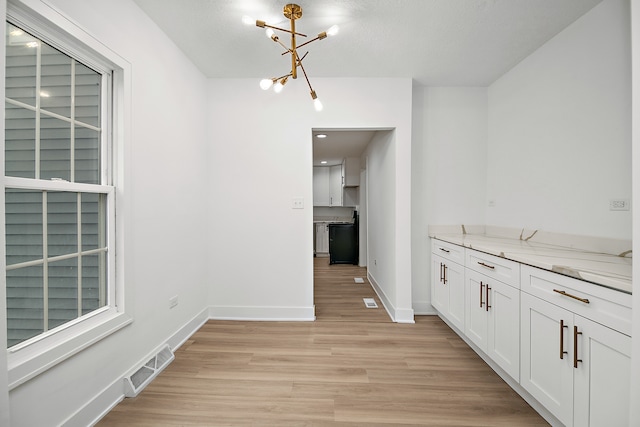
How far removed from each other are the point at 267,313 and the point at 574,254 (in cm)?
261

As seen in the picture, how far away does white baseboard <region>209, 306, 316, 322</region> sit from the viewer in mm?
2977

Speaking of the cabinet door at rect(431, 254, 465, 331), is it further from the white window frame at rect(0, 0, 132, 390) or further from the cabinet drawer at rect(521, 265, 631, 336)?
the white window frame at rect(0, 0, 132, 390)

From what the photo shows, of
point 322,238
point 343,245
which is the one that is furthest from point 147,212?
point 322,238

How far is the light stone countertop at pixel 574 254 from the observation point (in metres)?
1.24

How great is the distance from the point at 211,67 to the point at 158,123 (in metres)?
0.96

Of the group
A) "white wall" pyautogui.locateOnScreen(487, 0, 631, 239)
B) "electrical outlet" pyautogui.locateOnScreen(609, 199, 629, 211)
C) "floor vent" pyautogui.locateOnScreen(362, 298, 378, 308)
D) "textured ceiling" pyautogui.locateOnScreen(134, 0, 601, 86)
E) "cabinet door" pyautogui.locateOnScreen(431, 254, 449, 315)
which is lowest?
"floor vent" pyautogui.locateOnScreen(362, 298, 378, 308)

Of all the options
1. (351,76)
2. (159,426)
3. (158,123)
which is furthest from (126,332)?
(351,76)

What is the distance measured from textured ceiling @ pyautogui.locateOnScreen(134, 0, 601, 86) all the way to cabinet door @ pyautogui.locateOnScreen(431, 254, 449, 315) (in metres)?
1.91

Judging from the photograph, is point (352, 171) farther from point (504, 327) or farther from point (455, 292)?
point (504, 327)

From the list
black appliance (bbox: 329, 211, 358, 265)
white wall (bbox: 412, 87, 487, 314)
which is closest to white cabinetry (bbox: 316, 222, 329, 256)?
black appliance (bbox: 329, 211, 358, 265)

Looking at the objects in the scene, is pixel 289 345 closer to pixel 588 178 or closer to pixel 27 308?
pixel 27 308

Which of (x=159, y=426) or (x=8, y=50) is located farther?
(x=159, y=426)

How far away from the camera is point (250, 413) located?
1629mm

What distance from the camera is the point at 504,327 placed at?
182 centimetres
